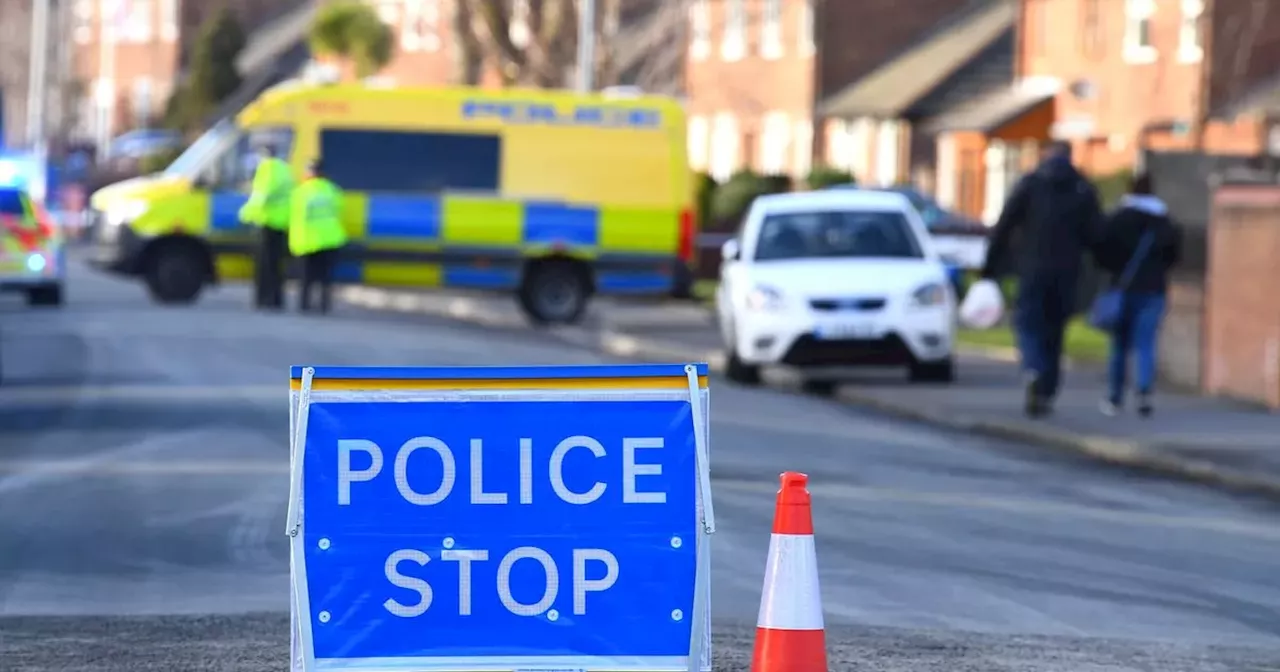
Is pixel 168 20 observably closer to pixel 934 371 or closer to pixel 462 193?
pixel 462 193

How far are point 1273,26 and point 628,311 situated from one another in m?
14.1

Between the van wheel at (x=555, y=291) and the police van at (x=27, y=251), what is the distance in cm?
550

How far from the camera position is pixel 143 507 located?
13.7 m

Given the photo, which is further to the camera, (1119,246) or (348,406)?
(1119,246)

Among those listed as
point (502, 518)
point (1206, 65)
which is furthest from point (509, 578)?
point (1206, 65)

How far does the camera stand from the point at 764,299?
2295cm


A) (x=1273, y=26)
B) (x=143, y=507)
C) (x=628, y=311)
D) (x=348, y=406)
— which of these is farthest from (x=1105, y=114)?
(x=348, y=406)

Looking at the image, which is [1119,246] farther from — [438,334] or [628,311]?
[628,311]

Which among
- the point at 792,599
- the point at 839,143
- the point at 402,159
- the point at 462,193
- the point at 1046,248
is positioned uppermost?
the point at 839,143

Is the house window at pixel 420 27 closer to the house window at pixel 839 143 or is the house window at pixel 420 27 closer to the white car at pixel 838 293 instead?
the house window at pixel 839 143

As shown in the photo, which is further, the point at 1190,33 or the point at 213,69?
the point at 213,69

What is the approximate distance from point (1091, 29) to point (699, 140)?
17804 millimetres

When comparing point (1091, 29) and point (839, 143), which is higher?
point (1091, 29)

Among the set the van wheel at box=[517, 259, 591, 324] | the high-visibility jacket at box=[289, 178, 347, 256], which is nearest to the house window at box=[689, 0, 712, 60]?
the van wheel at box=[517, 259, 591, 324]
